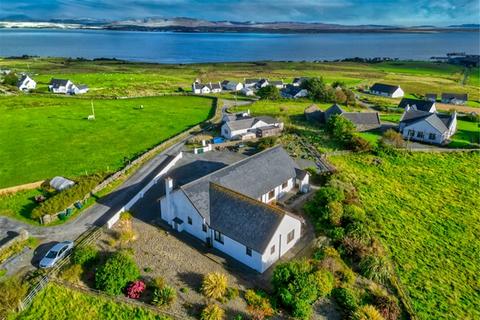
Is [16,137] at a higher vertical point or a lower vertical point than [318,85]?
lower

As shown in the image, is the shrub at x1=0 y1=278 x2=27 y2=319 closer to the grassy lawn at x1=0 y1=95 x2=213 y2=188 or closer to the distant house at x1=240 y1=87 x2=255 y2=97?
the grassy lawn at x1=0 y1=95 x2=213 y2=188

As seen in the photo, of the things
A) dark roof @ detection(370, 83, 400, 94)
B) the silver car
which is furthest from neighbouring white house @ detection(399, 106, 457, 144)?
the silver car

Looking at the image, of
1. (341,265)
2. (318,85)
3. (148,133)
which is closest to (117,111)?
(148,133)

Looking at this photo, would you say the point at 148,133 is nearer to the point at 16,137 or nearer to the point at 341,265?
the point at 16,137

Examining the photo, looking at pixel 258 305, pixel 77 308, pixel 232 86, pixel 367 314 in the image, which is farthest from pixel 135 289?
pixel 232 86

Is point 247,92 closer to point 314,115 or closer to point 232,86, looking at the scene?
point 232,86

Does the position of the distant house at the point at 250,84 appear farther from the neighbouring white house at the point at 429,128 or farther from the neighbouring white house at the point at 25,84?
the neighbouring white house at the point at 25,84
